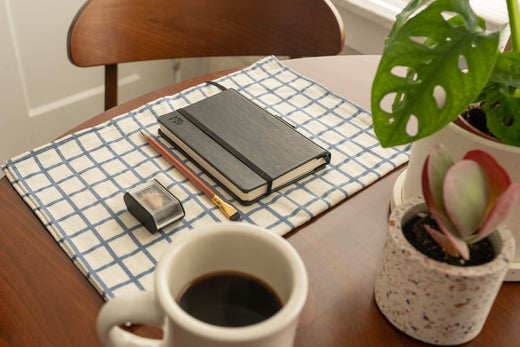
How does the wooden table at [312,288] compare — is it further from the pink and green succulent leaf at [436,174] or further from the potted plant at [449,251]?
the pink and green succulent leaf at [436,174]

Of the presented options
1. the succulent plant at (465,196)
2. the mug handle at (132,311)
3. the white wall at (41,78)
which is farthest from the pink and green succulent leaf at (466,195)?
the white wall at (41,78)

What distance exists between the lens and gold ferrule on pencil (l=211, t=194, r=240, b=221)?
638mm

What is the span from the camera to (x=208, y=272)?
45cm

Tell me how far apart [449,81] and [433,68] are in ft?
0.07

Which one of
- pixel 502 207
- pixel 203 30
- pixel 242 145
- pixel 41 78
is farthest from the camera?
pixel 41 78

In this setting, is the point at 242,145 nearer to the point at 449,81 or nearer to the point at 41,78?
the point at 449,81

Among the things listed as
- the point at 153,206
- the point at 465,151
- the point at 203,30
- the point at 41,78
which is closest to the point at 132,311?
the point at 153,206

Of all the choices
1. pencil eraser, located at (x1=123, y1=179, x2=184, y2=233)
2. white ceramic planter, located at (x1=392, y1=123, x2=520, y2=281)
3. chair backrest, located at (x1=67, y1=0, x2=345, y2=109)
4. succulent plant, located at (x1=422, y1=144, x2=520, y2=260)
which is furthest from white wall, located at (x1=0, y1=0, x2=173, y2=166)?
succulent plant, located at (x1=422, y1=144, x2=520, y2=260)

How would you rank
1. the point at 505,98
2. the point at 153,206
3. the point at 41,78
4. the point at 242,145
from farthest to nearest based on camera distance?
the point at 41,78 < the point at 242,145 < the point at 153,206 < the point at 505,98

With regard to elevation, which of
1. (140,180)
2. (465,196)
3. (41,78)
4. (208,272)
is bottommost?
(41,78)

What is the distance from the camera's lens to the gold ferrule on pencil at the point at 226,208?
638 millimetres

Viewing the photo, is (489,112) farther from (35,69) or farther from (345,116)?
(35,69)

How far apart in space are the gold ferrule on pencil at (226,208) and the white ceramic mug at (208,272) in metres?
0.19

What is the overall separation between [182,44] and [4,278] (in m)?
0.67
